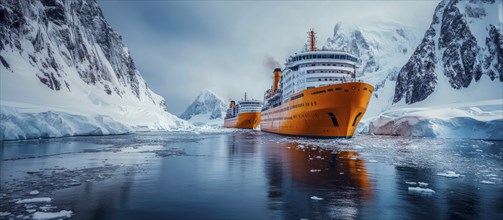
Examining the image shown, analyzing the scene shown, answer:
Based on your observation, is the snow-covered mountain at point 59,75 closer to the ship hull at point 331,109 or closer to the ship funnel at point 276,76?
the ship hull at point 331,109

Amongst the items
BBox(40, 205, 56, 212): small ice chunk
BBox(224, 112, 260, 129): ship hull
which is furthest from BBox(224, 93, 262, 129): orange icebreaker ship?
BBox(40, 205, 56, 212): small ice chunk

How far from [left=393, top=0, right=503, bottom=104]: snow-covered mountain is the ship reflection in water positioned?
96.7m

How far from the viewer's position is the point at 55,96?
5988cm

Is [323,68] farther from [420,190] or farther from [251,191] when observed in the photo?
[251,191]

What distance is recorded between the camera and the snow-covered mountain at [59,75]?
121 feet

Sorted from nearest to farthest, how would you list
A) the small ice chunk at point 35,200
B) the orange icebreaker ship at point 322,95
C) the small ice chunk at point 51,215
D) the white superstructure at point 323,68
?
the small ice chunk at point 51,215 < the small ice chunk at point 35,200 < the orange icebreaker ship at point 322,95 < the white superstructure at point 323,68

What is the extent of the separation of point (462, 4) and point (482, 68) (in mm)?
26866

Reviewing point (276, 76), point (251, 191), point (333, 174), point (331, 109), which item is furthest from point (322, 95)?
point (276, 76)

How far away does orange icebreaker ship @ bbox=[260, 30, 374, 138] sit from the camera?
105ft

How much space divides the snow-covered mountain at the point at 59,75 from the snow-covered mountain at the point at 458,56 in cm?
9330

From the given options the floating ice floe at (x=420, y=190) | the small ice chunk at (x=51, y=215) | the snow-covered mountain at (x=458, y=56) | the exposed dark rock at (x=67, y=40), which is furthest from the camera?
the snow-covered mountain at (x=458, y=56)

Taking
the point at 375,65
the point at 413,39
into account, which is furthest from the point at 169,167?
the point at 413,39

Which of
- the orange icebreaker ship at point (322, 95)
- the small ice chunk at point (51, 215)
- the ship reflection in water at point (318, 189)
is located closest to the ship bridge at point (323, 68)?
the orange icebreaker ship at point (322, 95)

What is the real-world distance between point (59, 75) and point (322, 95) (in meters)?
66.1
